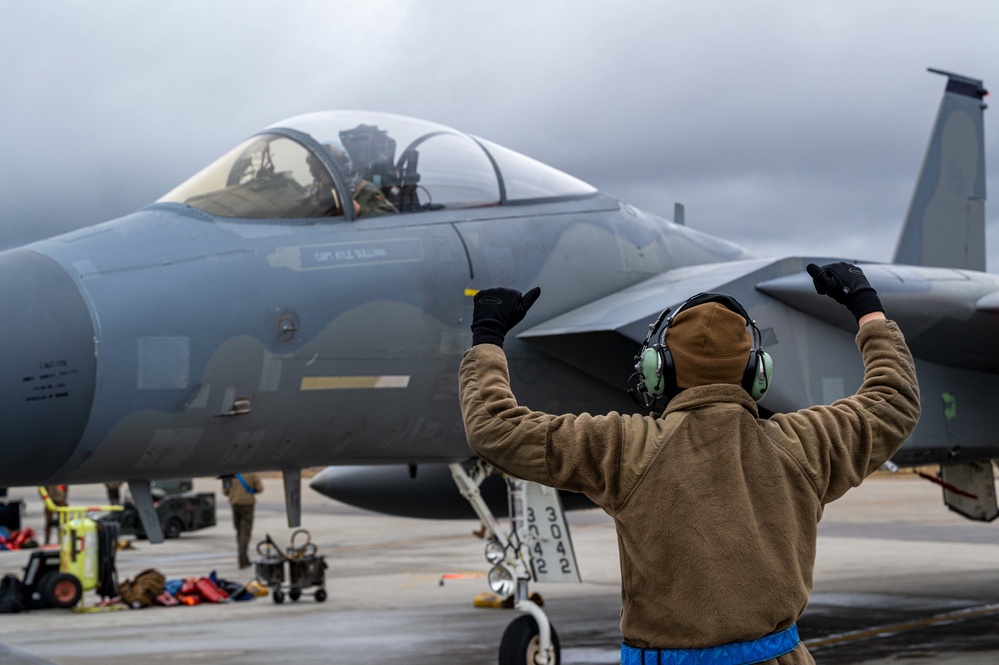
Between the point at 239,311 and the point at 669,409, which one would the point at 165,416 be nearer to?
the point at 239,311

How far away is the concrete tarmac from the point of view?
25.9ft

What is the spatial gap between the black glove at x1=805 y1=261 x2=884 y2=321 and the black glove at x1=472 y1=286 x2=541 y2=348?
2.39 feet

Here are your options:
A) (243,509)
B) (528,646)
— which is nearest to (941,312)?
(528,646)

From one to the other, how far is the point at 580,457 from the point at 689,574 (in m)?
0.32

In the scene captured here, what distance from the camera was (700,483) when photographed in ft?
7.37

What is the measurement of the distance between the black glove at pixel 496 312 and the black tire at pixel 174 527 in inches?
751

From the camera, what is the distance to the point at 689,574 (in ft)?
7.29

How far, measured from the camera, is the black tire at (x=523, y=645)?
20.1 ft

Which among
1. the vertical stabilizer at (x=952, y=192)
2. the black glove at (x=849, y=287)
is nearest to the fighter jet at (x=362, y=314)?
the black glove at (x=849, y=287)

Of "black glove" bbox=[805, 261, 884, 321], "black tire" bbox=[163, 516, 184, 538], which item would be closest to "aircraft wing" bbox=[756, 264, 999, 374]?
"black glove" bbox=[805, 261, 884, 321]

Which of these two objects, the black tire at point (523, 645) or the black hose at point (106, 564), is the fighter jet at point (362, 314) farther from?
the black hose at point (106, 564)

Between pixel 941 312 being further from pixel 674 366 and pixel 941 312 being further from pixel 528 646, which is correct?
pixel 674 366

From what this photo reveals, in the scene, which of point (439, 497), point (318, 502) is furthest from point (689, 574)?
point (318, 502)

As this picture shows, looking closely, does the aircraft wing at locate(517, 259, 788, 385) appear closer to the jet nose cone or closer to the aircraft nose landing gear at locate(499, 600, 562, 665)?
the aircraft nose landing gear at locate(499, 600, 562, 665)
